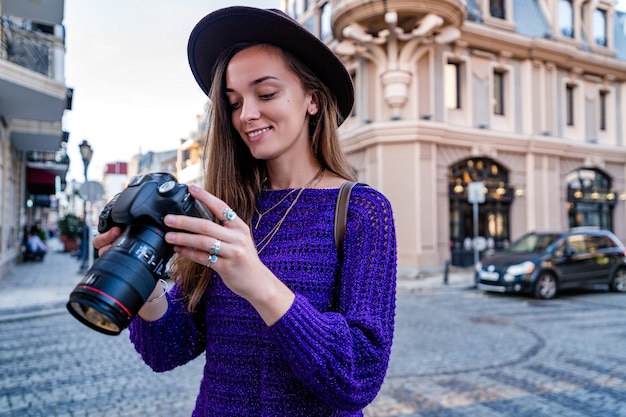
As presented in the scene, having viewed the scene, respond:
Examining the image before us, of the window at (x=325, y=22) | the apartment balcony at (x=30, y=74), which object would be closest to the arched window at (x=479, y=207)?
the window at (x=325, y=22)

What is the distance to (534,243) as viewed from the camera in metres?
11.6

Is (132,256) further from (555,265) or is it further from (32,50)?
(32,50)

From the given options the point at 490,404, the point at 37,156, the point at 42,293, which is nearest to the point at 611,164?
the point at 490,404

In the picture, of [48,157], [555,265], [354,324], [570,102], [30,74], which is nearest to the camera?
[354,324]

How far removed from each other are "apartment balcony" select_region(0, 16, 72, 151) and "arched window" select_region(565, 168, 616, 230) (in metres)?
17.7

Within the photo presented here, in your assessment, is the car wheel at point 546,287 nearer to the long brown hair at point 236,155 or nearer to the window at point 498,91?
the window at point 498,91

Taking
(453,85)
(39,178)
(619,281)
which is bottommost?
(619,281)

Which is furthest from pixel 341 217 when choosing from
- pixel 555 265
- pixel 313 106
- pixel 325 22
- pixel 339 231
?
pixel 325 22

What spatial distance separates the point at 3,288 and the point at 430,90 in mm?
13369

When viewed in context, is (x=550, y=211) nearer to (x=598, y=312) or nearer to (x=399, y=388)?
(x=598, y=312)

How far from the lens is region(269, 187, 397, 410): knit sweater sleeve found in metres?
1.04

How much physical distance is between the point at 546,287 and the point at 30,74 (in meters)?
12.2

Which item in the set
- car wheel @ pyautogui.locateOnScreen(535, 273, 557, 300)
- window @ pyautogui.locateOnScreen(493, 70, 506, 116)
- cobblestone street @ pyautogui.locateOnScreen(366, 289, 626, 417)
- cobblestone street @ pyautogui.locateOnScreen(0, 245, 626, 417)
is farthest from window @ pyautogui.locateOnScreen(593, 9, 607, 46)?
cobblestone street @ pyautogui.locateOnScreen(0, 245, 626, 417)

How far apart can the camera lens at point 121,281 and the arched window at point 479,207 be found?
15.9m
